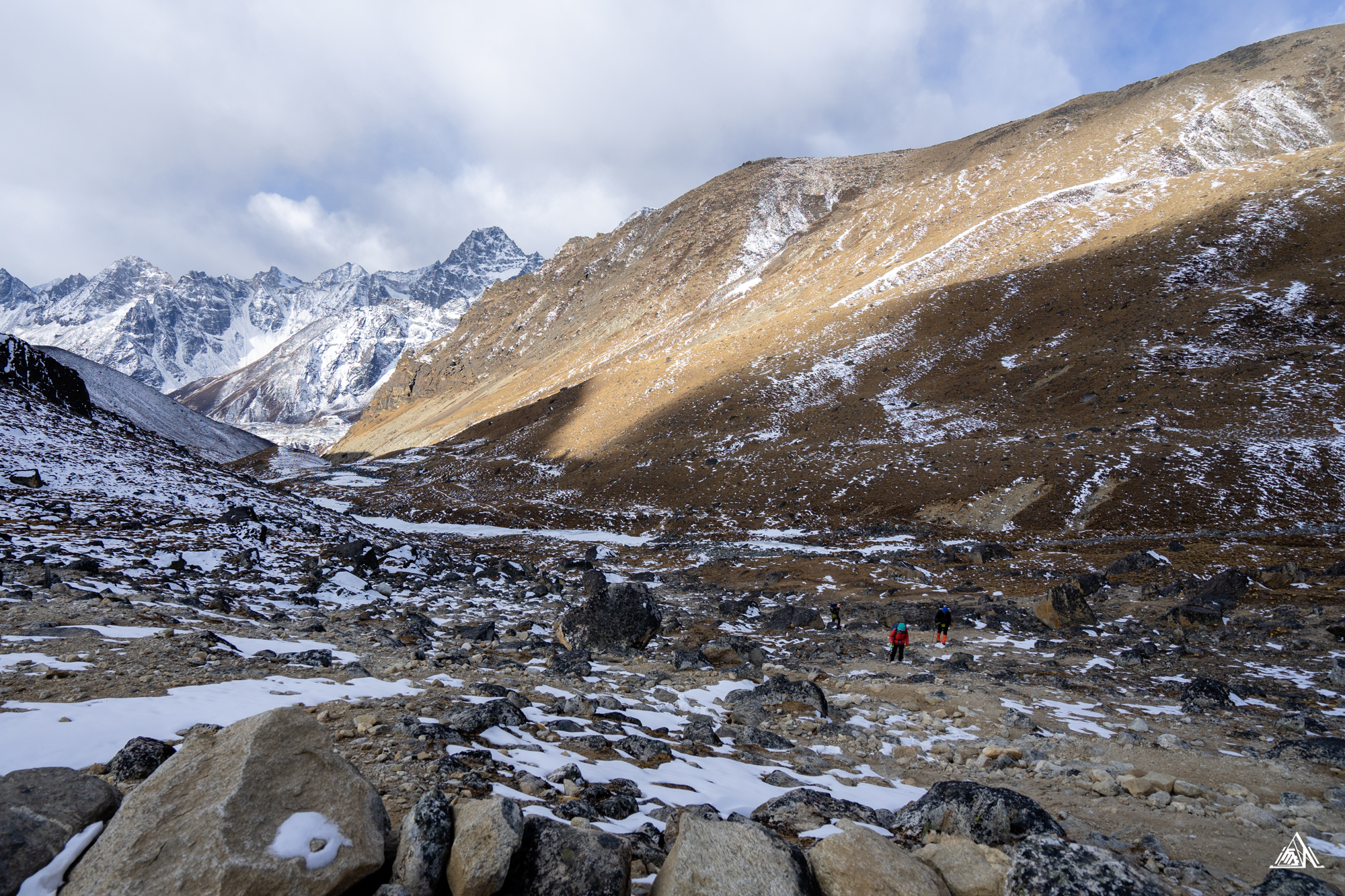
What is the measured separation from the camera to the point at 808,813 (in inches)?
203

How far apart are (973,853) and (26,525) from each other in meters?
21.0

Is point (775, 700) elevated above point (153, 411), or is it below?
below

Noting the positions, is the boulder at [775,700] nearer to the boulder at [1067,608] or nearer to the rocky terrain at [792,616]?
the rocky terrain at [792,616]

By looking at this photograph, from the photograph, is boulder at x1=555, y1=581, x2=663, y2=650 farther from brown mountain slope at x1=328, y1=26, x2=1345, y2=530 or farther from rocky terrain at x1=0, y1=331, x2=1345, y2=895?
brown mountain slope at x1=328, y1=26, x2=1345, y2=530

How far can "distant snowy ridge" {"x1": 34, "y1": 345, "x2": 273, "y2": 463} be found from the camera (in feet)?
325

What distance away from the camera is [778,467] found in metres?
41.8

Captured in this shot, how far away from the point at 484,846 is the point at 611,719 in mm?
4449

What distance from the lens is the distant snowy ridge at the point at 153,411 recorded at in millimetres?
99100

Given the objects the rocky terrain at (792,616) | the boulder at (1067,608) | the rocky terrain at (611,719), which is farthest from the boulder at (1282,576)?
the boulder at (1067,608)

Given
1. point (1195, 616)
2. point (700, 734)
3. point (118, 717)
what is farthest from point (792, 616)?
point (118, 717)

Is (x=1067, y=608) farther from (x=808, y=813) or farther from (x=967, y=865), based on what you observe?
(x=967, y=865)

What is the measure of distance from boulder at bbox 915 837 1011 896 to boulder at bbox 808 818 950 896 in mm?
134

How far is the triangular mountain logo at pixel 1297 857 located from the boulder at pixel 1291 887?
3.23ft

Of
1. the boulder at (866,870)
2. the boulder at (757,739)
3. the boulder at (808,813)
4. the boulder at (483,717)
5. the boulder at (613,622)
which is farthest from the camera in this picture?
the boulder at (613,622)
